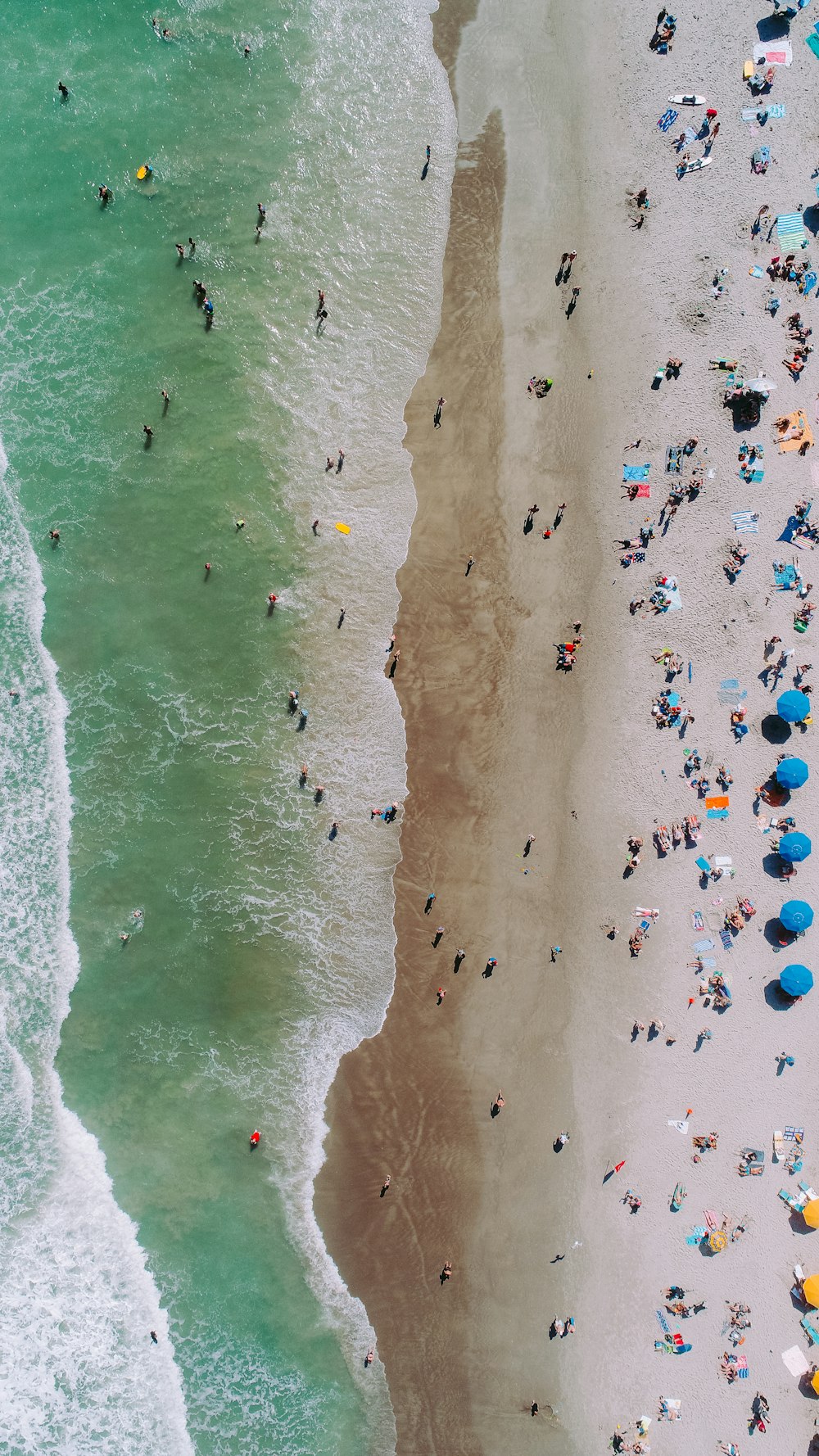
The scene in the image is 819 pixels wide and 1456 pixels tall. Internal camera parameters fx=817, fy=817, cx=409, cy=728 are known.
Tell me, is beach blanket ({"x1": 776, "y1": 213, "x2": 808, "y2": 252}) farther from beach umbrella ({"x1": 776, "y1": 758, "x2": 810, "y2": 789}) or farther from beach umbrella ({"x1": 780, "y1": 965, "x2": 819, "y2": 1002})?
beach umbrella ({"x1": 780, "y1": 965, "x2": 819, "y2": 1002})

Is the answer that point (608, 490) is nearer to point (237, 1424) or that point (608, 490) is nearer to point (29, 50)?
point (29, 50)

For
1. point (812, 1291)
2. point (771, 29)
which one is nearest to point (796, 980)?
point (812, 1291)

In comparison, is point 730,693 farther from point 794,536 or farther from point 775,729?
point 794,536

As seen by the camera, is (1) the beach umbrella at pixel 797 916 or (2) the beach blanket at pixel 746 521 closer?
(1) the beach umbrella at pixel 797 916

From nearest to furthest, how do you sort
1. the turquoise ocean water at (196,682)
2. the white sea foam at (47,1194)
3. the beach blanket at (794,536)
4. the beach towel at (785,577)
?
the white sea foam at (47,1194), the turquoise ocean water at (196,682), the beach towel at (785,577), the beach blanket at (794,536)

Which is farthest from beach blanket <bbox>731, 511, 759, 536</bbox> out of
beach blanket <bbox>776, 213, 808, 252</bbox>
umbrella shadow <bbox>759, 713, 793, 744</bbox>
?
beach blanket <bbox>776, 213, 808, 252</bbox>

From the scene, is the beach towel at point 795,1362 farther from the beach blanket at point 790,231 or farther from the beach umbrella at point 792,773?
the beach blanket at point 790,231

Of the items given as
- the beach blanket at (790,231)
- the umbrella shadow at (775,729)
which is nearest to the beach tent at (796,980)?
the umbrella shadow at (775,729)
